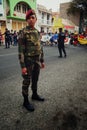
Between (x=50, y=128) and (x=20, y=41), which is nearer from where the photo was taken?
(x=50, y=128)

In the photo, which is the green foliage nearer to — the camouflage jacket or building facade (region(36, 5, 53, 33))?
building facade (region(36, 5, 53, 33))

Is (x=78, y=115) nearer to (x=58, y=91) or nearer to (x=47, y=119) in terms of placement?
(x=47, y=119)

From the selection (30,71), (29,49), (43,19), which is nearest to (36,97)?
(30,71)

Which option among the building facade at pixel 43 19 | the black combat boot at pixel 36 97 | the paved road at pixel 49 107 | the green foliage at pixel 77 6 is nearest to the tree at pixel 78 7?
the green foliage at pixel 77 6

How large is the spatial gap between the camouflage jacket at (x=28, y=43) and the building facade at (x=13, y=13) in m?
24.3

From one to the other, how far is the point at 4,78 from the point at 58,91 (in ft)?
6.77

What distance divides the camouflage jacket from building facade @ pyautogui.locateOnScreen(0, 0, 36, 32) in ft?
79.7

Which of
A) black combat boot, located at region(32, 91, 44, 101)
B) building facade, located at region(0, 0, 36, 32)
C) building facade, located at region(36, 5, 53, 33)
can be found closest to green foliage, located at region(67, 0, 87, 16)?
building facade, located at region(36, 5, 53, 33)

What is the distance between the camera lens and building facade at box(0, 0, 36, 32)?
27859mm

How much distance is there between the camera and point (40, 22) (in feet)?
133

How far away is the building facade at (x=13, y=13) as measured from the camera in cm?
A: 2786

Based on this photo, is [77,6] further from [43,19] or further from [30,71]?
[30,71]

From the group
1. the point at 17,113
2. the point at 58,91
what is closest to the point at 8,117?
the point at 17,113

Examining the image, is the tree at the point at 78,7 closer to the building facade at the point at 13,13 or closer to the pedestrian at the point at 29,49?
the building facade at the point at 13,13
